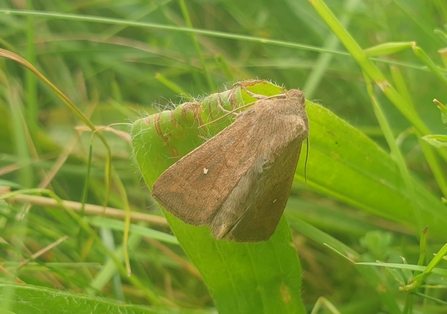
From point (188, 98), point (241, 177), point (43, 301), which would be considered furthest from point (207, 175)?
point (43, 301)

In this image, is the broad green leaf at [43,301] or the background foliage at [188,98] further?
the background foliage at [188,98]

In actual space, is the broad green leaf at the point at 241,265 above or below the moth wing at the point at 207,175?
below

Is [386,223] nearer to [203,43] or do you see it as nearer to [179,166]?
[179,166]

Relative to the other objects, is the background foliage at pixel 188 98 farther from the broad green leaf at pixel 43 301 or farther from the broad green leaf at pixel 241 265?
the broad green leaf at pixel 241 265

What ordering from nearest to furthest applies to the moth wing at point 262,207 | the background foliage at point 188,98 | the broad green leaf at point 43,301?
1. the broad green leaf at point 43,301
2. the moth wing at point 262,207
3. the background foliage at point 188,98

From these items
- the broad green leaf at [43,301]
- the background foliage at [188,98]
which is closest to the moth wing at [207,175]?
the background foliage at [188,98]

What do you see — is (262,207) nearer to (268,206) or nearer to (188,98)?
(268,206)

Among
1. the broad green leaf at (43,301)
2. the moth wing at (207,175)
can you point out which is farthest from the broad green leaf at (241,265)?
the broad green leaf at (43,301)

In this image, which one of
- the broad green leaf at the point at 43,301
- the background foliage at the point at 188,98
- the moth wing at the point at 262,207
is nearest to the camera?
the broad green leaf at the point at 43,301
